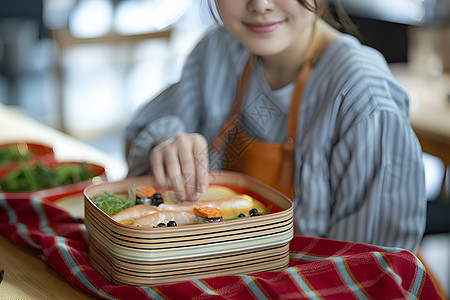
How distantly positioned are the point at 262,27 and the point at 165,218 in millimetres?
416

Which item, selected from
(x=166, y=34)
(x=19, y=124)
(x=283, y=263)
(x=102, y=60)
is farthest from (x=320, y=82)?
(x=102, y=60)

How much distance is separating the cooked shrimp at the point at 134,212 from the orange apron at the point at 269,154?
1.11 ft

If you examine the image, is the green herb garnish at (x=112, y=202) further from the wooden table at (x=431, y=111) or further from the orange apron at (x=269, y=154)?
the wooden table at (x=431, y=111)

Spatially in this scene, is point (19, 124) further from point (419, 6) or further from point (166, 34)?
point (419, 6)

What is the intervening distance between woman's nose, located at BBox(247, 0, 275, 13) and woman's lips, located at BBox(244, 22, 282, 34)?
1.4 inches

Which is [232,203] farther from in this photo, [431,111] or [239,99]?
[431,111]

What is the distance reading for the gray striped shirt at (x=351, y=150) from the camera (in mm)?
1083

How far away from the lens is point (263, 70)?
1328 millimetres

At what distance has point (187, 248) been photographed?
0.74m

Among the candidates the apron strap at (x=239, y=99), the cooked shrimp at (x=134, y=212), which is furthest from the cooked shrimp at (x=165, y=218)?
the apron strap at (x=239, y=99)

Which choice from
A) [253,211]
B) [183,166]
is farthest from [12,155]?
[253,211]

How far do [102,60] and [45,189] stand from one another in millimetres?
4231

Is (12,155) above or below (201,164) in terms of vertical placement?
below

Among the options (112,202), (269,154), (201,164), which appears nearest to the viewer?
(112,202)
